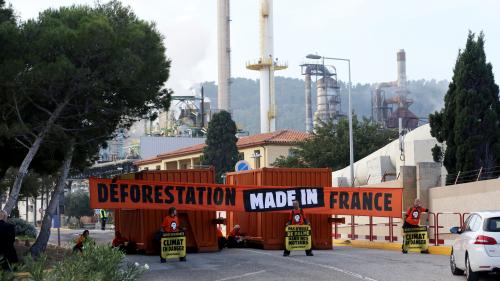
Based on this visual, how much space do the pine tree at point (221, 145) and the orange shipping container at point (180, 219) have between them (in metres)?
50.2

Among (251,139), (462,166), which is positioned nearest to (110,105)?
(462,166)

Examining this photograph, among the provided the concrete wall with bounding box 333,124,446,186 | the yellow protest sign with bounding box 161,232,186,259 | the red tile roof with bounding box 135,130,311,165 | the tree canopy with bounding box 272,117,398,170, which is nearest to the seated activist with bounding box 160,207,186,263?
the yellow protest sign with bounding box 161,232,186,259

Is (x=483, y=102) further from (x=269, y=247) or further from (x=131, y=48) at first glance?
(x=131, y=48)

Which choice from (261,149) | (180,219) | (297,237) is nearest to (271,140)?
(261,149)

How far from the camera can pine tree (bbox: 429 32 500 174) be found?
35.8m

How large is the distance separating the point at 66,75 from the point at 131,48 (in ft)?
7.66

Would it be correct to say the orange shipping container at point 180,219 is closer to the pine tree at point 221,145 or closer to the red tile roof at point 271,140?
the pine tree at point 221,145

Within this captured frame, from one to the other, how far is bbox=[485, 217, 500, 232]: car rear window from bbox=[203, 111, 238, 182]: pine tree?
2463 inches

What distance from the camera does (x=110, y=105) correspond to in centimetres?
2355

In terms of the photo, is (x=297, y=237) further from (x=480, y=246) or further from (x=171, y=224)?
(x=480, y=246)

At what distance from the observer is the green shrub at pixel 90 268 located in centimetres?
884

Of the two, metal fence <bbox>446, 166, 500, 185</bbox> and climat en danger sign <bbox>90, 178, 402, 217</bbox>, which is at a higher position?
metal fence <bbox>446, 166, 500, 185</bbox>

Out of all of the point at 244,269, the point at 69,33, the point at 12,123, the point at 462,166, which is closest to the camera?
the point at 244,269

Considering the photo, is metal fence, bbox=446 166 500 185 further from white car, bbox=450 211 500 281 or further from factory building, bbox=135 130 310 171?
factory building, bbox=135 130 310 171
